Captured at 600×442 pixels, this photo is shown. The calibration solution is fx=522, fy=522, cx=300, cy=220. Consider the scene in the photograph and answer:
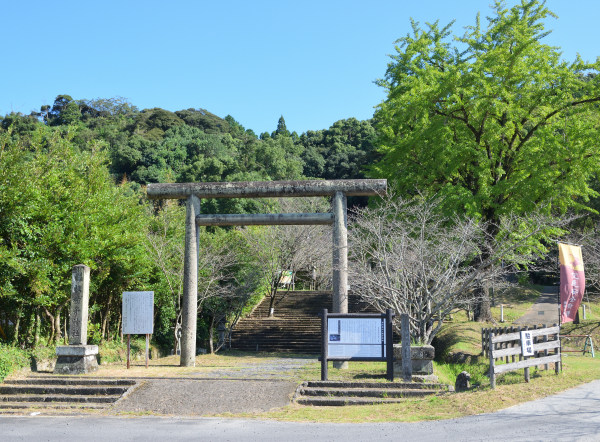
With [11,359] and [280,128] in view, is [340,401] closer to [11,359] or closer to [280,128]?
[11,359]

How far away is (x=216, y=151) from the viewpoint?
58.6 meters

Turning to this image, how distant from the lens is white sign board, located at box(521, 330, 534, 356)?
33.6ft

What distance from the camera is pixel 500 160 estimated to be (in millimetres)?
18875

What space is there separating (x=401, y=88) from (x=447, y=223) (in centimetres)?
596

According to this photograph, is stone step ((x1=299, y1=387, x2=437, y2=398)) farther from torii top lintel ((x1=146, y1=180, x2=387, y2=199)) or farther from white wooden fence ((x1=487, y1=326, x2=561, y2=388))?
torii top lintel ((x1=146, y1=180, x2=387, y2=199))

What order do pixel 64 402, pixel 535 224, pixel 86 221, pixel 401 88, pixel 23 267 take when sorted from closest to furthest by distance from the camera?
pixel 64 402 → pixel 23 267 → pixel 86 221 → pixel 535 224 → pixel 401 88

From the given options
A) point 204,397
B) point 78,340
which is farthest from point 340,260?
point 78,340

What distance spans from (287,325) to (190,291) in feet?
40.1

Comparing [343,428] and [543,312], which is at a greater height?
[543,312]

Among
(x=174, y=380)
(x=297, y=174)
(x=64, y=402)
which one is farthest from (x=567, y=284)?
(x=297, y=174)

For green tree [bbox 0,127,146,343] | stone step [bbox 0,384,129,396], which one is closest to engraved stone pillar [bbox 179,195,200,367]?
green tree [bbox 0,127,146,343]

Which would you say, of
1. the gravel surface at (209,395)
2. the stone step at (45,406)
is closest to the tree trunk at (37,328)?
the stone step at (45,406)

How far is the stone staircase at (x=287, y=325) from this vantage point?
24.5 meters

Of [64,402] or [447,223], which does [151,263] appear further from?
[447,223]
